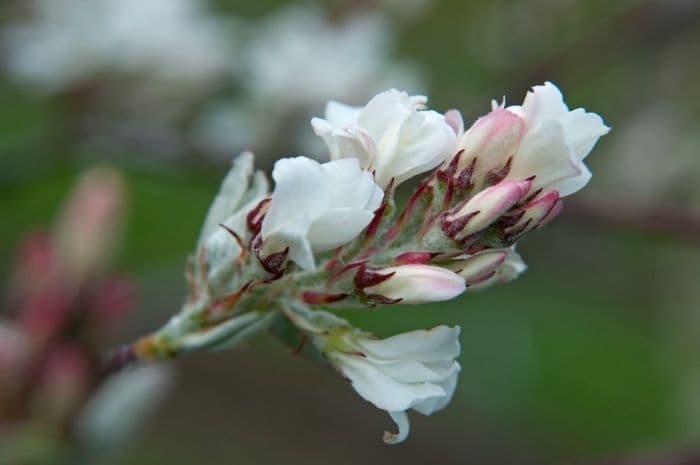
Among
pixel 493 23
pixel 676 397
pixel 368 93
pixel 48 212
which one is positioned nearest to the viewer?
pixel 368 93

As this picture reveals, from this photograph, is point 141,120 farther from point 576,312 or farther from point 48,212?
point 576,312

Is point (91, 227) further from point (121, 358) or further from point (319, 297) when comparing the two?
point (319, 297)

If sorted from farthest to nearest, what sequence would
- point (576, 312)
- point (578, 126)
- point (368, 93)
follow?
point (576, 312)
point (368, 93)
point (578, 126)

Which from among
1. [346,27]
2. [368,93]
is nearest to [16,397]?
[368,93]

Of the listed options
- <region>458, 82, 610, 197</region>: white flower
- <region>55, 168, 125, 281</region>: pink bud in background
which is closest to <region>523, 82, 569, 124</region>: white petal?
<region>458, 82, 610, 197</region>: white flower

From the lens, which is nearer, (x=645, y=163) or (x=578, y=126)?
(x=578, y=126)

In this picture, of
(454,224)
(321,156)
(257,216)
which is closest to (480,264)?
(454,224)

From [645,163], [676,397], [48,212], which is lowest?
[676,397]
